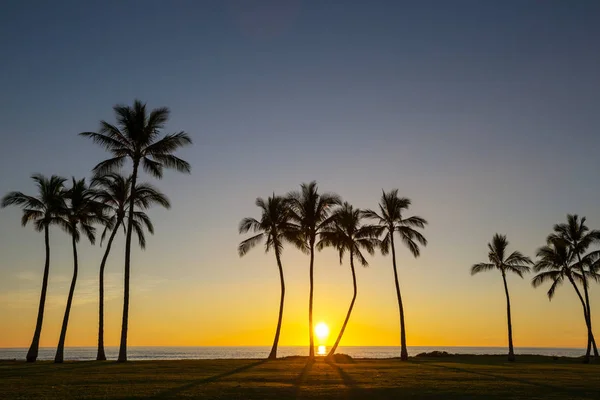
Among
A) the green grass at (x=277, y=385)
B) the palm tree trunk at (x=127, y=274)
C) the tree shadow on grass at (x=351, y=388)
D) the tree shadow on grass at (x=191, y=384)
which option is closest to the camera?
the tree shadow on grass at (x=191, y=384)

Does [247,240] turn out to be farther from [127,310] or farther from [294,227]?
[127,310]

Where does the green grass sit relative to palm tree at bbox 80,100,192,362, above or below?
below

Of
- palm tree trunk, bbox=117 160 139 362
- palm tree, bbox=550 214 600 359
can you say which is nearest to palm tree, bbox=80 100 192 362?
palm tree trunk, bbox=117 160 139 362

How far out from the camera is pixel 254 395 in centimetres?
2167

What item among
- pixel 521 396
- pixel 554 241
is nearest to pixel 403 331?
pixel 554 241

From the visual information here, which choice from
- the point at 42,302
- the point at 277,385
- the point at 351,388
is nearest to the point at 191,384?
the point at 277,385

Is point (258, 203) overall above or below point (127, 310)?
above

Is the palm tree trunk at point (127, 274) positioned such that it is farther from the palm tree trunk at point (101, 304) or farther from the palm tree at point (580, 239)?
the palm tree at point (580, 239)

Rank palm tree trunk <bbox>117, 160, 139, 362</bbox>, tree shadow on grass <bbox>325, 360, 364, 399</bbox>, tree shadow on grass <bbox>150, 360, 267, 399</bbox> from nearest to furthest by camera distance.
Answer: tree shadow on grass <bbox>150, 360, 267, 399</bbox>
tree shadow on grass <bbox>325, 360, 364, 399</bbox>
palm tree trunk <bbox>117, 160, 139, 362</bbox>

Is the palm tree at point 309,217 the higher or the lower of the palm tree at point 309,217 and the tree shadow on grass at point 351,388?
the higher

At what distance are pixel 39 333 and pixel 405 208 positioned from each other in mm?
35768

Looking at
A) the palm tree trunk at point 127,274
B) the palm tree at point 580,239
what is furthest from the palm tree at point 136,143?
the palm tree at point 580,239

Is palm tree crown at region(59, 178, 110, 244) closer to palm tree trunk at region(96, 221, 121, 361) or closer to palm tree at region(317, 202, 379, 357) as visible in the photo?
palm tree trunk at region(96, 221, 121, 361)

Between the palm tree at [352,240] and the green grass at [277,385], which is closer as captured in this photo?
the green grass at [277,385]
